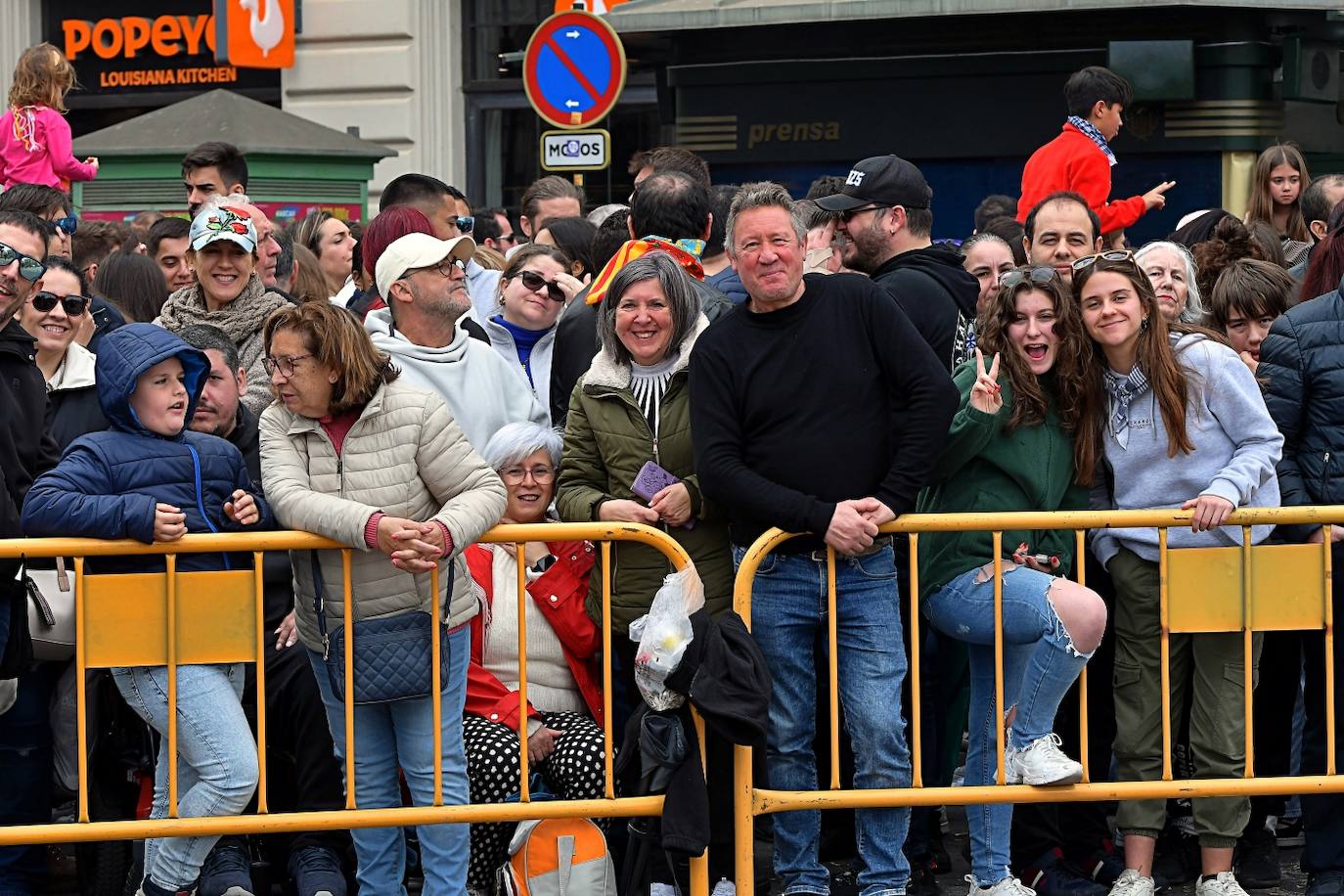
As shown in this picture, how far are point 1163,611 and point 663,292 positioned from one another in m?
1.84

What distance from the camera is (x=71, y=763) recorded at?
6.61 m

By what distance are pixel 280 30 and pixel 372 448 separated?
1302 centimetres

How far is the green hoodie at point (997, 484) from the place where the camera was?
6.39 meters

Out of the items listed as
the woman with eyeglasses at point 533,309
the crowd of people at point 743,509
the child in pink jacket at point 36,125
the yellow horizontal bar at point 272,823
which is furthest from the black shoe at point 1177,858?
the child in pink jacket at point 36,125

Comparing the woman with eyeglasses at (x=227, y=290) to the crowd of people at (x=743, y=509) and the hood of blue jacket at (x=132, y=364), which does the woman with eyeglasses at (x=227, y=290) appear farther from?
the hood of blue jacket at (x=132, y=364)

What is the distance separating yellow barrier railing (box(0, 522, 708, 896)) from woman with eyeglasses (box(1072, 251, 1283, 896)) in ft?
4.71

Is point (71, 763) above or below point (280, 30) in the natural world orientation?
below

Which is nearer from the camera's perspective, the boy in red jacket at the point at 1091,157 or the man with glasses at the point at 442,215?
the man with glasses at the point at 442,215

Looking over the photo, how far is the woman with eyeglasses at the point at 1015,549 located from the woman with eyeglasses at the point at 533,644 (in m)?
1.14

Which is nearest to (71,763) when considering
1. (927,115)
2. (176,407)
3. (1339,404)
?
(176,407)

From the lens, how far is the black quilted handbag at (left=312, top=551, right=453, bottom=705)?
6023 mm

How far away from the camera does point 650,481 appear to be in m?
6.35

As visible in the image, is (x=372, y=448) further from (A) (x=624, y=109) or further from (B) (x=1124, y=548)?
(A) (x=624, y=109)

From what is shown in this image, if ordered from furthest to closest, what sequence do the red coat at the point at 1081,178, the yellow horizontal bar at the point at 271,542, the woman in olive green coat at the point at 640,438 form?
the red coat at the point at 1081,178 < the woman in olive green coat at the point at 640,438 < the yellow horizontal bar at the point at 271,542
